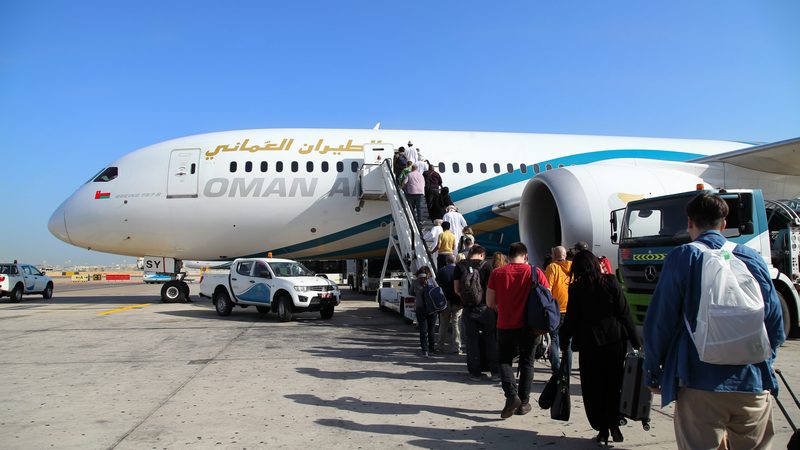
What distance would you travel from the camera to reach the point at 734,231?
8703 mm

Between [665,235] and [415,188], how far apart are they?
6496 mm

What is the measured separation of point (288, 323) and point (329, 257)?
169 inches

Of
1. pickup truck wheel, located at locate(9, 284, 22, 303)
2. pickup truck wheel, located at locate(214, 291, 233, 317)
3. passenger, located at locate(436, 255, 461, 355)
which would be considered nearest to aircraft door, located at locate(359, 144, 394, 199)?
pickup truck wheel, located at locate(214, 291, 233, 317)

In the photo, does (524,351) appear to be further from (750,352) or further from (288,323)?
(288,323)

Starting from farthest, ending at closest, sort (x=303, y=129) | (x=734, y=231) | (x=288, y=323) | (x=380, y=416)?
(x=303, y=129) < (x=288, y=323) < (x=734, y=231) < (x=380, y=416)

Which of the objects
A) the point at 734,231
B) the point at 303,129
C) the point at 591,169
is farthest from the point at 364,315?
the point at 734,231

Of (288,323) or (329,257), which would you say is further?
(329,257)

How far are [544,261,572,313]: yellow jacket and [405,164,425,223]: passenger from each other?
6743mm

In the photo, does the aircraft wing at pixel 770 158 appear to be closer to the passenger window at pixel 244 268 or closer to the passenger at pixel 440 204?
the passenger at pixel 440 204

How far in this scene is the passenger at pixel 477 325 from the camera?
7.46 m

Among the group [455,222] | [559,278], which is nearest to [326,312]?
[455,222]

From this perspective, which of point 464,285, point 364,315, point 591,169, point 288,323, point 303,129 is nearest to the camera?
point 464,285

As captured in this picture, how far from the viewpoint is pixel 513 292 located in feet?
19.5

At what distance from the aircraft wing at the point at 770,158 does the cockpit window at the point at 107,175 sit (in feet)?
50.5
